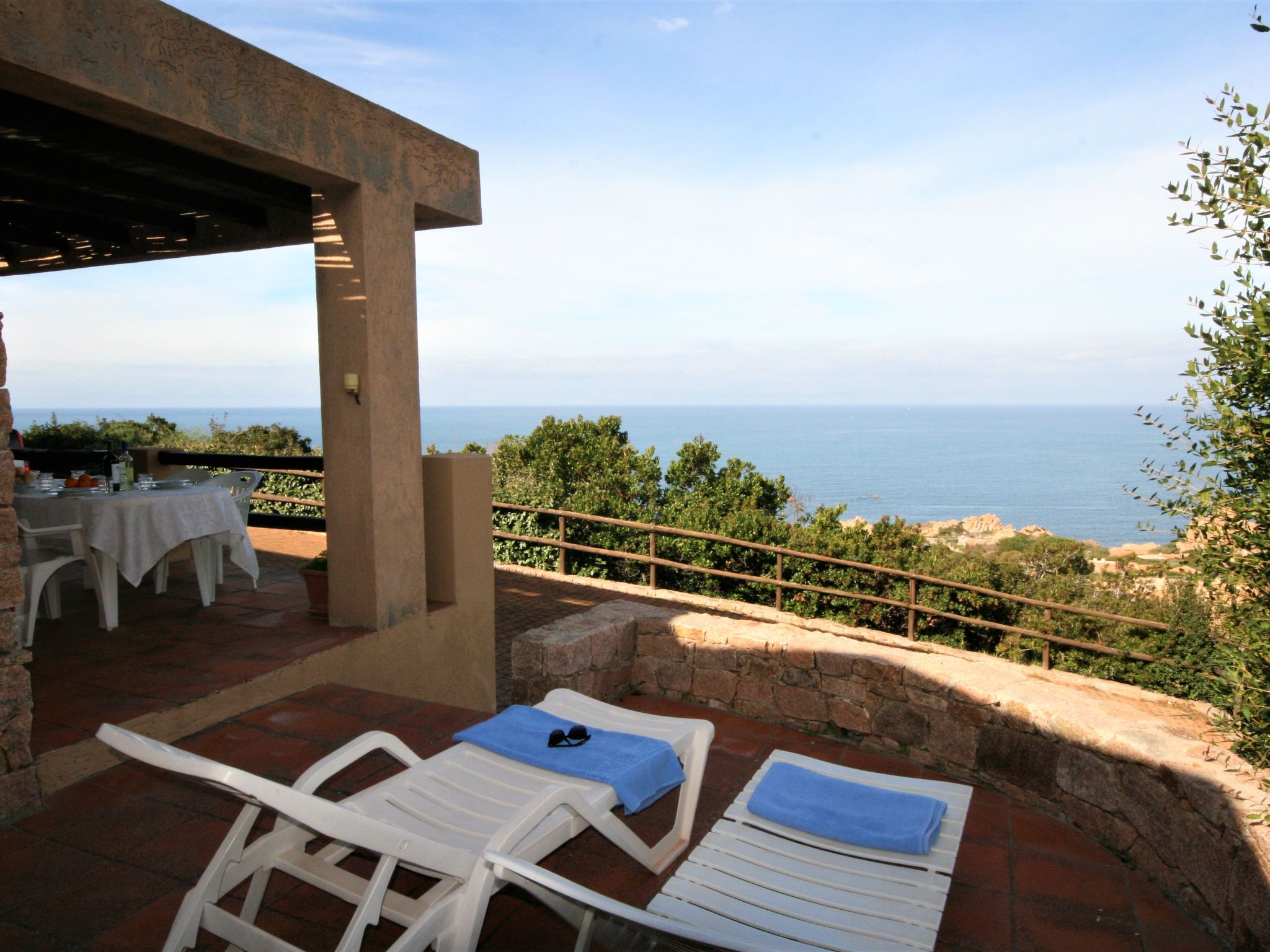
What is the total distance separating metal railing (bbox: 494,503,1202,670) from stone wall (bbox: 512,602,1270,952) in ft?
5.84

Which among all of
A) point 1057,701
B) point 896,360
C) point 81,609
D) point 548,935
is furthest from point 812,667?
point 896,360

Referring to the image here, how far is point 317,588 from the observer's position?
4.64 metres

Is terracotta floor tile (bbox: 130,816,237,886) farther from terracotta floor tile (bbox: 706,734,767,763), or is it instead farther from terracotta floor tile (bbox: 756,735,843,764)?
terracotta floor tile (bbox: 756,735,843,764)

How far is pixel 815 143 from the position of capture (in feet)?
77.7

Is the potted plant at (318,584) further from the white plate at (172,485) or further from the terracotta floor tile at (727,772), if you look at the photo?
the terracotta floor tile at (727,772)

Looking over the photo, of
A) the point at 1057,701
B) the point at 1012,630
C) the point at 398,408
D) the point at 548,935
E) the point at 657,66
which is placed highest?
the point at 657,66

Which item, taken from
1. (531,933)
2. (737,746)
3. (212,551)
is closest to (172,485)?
(212,551)

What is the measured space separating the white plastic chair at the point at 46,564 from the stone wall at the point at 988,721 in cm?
243

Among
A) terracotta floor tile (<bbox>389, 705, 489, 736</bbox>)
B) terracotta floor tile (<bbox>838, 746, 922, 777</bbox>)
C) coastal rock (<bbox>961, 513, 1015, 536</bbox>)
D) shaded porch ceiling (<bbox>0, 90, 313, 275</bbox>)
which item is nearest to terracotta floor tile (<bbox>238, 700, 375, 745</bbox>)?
terracotta floor tile (<bbox>389, 705, 489, 736</bbox>)

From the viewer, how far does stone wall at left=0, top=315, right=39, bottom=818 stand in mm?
2523

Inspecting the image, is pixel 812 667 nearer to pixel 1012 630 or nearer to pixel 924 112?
pixel 1012 630

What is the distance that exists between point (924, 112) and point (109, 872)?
23.1 metres

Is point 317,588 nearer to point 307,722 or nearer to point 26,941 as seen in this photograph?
point 307,722

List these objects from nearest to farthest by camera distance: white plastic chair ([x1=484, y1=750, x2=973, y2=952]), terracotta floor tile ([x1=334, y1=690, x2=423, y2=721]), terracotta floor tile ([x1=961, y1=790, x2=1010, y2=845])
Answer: white plastic chair ([x1=484, y1=750, x2=973, y2=952]) < terracotta floor tile ([x1=961, y1=790, x2=1010, y2=845]) < terracotta floor tile ([x1=334, y1=690, x2=423, y2=721])
